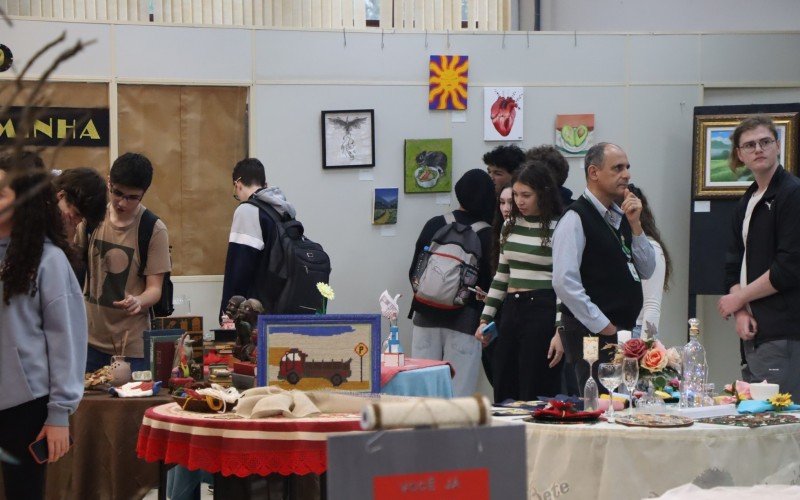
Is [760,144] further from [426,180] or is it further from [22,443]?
[22,443]

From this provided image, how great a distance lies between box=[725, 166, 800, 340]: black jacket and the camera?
178 inches

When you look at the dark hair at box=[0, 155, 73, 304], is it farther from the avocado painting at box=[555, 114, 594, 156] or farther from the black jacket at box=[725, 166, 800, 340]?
the avocado painting at box=[555, 114, 594, 156]

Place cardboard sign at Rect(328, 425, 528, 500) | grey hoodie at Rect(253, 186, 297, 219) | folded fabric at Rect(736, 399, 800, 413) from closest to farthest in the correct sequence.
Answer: cardboard sign at Rect(328, 425, 528, 500) → folded fabric at Rect(736, 399, 800, 413) → grey hoodie at Rect(253, 186, 297, 219)

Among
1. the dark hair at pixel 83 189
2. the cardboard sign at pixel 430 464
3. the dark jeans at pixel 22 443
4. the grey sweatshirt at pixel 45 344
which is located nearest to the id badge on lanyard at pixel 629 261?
the dark hair at pixel 83 189

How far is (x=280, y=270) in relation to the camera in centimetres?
560

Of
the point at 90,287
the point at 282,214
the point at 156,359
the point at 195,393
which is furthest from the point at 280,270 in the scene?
the point at 195,393

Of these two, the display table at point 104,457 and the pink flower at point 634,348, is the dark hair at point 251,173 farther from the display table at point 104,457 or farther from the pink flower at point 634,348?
the pink flower at point 634,348

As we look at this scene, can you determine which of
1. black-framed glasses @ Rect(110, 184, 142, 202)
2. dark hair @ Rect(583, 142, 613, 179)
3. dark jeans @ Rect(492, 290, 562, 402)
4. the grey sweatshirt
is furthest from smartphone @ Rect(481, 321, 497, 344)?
the grey sweatshirt

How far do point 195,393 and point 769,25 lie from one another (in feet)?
19.5

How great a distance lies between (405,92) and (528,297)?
229 cm

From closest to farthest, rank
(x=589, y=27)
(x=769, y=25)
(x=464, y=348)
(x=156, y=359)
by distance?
(x=156, y=359) → (x=464, y=348) → (x=769, y=25) → (x=589, y=27)

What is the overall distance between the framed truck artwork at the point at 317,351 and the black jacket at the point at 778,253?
1.84 meters

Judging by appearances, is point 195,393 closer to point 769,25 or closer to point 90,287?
point 90,287

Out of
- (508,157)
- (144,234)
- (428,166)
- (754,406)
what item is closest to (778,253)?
(754,406)
